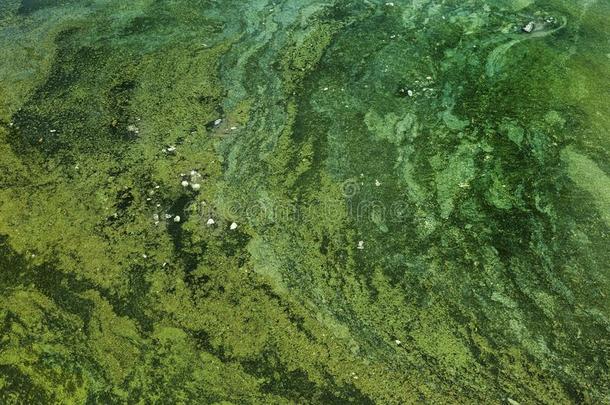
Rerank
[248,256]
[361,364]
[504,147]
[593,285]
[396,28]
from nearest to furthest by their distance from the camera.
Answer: [361,364], [593,285], [248,256], [504,147], [396,28]

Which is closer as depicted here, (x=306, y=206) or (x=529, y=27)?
(x=306, y=206)

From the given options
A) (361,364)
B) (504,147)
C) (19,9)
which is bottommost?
(361,364)

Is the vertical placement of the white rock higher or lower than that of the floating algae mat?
higher

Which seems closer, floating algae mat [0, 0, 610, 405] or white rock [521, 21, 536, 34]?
floating algae mat [0, 0, 610, 405]

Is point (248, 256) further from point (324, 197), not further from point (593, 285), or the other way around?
point (593, 285)

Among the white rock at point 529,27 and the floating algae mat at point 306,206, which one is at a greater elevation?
the white rock at point 529,27

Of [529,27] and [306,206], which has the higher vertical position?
[529,27]

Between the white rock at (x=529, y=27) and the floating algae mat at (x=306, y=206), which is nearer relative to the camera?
the floating algae mat at (x=306, y=206)

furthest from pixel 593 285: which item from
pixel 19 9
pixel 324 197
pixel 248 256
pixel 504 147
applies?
pixel 19 9
